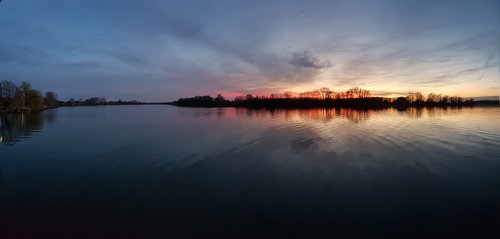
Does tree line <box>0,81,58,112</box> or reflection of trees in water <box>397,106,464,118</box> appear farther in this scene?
tree line <box>0,81,58,112</box>

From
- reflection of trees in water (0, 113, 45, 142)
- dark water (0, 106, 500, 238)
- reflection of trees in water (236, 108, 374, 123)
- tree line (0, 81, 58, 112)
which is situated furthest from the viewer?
tree line (0, 81, 58, 112)

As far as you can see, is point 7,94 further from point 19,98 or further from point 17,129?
point 17,129

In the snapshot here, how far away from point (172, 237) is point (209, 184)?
13.6 feet

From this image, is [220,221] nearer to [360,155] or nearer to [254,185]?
[254,185]

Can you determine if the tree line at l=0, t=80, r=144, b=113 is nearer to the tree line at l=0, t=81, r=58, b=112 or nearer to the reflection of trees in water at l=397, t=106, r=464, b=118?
the tree line at l=0, t=81, r=58, b=112

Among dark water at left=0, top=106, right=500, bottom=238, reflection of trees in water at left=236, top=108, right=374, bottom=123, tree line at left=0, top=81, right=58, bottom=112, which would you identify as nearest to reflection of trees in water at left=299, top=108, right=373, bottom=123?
reflection of trees in water at left=236, top=108, right=374, bottom=123

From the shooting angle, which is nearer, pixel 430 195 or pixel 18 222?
pixel 18 222

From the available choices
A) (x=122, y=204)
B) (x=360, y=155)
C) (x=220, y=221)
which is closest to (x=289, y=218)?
(x=220, y=221)

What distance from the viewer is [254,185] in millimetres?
10648

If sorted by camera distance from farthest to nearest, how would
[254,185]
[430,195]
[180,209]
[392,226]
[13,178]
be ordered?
[13,178] < [254,185] < [430,195] < [180,209] < [392,226]

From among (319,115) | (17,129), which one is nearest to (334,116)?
(319,115)

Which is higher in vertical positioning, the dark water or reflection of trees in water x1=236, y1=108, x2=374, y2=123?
reflection of trees in water x1=236, y1=108, x2=374, y2=123

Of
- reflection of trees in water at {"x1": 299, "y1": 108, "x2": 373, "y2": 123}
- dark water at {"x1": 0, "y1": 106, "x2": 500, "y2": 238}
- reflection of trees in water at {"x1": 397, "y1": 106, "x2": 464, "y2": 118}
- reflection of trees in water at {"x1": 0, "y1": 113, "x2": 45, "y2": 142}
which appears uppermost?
reflection of trees in water at {"x1": 397, "y1": 106, "x2": 464, "y2": 118}

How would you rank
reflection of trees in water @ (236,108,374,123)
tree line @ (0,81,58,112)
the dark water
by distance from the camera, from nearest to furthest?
the dark water → reflection of trees in water @ (236,108,374,123) → tree line @ (0,81,58,112)
